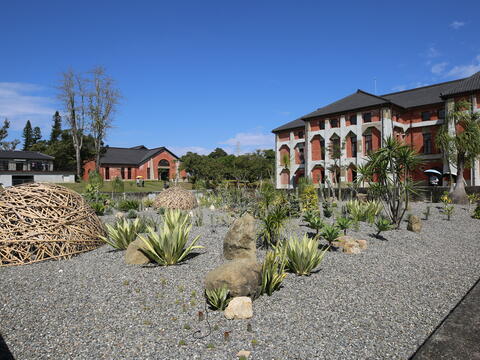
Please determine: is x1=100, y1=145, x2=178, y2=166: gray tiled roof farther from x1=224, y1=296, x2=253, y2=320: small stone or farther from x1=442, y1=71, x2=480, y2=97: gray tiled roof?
x1=224, y1=296, x2=253, y2=320: small stone

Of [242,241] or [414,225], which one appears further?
[414,225]

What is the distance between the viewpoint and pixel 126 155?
51.4m

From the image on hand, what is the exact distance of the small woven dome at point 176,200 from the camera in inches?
577

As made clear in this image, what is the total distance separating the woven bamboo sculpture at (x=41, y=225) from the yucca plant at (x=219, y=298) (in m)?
3.78

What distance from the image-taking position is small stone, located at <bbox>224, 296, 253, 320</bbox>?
395 centimetres

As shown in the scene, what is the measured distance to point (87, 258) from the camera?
6.36 metres

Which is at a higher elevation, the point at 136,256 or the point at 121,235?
the point at 121,235

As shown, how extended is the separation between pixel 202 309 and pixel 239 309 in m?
0.53

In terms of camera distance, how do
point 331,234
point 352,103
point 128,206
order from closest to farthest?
point 331,234
point 128,206
point 352,103

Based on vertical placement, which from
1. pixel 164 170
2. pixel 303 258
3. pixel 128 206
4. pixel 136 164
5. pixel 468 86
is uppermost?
pixel 468 86

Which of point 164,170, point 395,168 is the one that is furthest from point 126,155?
point 395,168

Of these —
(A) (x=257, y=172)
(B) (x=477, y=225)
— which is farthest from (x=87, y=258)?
(A) (x=257, y=172)

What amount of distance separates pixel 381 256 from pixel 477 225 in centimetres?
710

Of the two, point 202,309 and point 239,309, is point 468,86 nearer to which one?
point 239,309
